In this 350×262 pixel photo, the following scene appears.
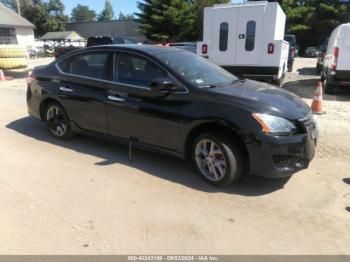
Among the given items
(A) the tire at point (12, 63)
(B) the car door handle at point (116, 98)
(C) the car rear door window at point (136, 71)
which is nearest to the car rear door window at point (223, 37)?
(C) the car rear door window at point (136, 71)

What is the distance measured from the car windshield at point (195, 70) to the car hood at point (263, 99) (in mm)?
229

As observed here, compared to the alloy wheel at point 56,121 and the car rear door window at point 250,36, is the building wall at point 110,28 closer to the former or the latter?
the car rear door window at point 250,36

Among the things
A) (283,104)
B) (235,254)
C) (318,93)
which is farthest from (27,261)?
(318,93)

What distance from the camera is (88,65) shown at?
18.1ft

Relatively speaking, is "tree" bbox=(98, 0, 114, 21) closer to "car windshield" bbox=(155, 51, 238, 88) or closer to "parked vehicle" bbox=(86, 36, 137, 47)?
"parked vehicle" bbox=(86, 36, 137, 47)

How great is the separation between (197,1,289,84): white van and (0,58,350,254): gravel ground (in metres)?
5.43

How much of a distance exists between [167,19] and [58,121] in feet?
124

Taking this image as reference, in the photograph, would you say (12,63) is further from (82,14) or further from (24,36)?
(82,14)

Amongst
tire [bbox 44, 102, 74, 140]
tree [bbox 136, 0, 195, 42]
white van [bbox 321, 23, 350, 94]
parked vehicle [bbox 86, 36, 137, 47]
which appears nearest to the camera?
tire [bbox 44, 102, 74, 140]

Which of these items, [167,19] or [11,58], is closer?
[11,58]

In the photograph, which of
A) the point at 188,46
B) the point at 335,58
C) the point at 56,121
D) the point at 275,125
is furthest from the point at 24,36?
the point at 275,125

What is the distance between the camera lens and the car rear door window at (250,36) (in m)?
10.4

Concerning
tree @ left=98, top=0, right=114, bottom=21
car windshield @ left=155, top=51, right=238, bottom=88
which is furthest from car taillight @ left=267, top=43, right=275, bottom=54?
tree @ left=98, top=0, right=114, bottom=21

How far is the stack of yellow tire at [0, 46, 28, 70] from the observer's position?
14.5 m
